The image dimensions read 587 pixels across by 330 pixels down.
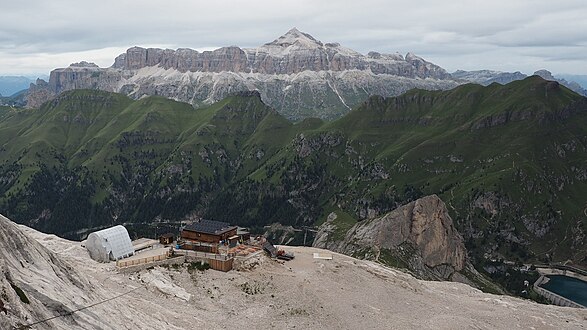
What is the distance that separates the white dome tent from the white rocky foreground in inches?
83.7

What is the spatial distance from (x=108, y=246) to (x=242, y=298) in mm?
27454

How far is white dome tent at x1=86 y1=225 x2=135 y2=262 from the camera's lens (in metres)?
81.9

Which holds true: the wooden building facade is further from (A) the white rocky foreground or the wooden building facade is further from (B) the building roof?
(A) the white rocky foreground

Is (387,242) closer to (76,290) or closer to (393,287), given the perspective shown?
(393,287)

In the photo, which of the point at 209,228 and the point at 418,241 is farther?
the point at 418,241

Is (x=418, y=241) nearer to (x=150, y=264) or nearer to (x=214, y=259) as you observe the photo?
(x=214, y=259)

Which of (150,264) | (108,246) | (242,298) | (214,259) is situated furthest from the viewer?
(108,246)

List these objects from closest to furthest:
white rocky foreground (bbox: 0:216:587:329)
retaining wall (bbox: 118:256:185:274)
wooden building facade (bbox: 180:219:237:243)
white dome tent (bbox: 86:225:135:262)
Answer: white rocky foreground (bbox: 0:216:587:329) < retaining wall (bbox: 118:256:185:274) < white dome tent (bbox: 86:225:135:262) < wooden building facade (bbox: 180:219:237:243)

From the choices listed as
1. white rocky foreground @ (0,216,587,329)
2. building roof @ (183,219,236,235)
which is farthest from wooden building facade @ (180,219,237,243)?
white rocky foreground @ (0,216,587,329)

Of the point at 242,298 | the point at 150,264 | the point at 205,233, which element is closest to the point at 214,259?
the point at 205,233

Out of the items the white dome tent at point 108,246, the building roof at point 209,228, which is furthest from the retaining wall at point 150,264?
the white dome tent at point 108,246

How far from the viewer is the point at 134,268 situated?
73562 millimetres

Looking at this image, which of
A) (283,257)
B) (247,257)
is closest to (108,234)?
(247,257)

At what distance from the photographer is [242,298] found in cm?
7069
